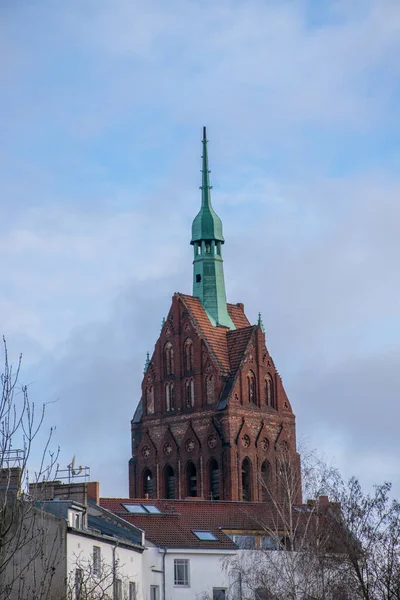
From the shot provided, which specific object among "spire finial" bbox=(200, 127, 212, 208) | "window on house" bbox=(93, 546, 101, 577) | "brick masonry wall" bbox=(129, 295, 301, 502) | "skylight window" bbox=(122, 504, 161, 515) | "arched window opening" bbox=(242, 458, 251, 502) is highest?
"spire finial" bbox=(200, 127, 212, 208)

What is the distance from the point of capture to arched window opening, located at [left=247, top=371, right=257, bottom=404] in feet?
377

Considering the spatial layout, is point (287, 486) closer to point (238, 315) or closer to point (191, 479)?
point (191, 479)

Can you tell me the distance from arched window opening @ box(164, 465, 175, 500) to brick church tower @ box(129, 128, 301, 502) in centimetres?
8

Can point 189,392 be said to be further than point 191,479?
Yes

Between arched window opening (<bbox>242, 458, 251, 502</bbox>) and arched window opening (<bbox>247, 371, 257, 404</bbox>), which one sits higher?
arched window opening (<bbox>247, 371, 257, 404</bbox>)

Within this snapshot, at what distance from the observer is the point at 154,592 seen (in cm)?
6569

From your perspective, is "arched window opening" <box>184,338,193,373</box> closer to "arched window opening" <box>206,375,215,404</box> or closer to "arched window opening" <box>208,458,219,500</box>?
"arched window opening" <box>206,375,215,404</box>

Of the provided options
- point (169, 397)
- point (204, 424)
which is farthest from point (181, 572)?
point (169, 397)

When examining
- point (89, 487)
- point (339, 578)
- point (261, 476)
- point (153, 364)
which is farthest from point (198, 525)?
point (153, 364)

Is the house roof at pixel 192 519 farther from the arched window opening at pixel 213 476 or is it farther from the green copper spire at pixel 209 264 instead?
the green copper spire at pixel 209 264

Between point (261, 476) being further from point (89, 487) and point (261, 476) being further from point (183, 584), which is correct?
point (183, 584)

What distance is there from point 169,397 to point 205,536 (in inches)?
1813

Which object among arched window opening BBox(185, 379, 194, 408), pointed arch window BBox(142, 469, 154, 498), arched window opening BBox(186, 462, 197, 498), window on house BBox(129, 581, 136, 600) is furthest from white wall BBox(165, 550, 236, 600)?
pointed arch window BBox(142, 469, 154, 498)

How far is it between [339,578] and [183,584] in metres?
9.32
